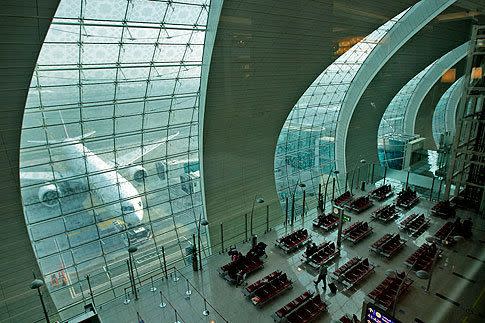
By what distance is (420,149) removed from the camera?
22.5m

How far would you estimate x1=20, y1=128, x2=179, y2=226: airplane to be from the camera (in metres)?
14.9

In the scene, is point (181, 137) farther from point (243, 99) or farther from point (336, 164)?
point (336, 164)

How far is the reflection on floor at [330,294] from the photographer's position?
9.78 m

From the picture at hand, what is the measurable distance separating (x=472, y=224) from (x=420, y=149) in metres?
8.65

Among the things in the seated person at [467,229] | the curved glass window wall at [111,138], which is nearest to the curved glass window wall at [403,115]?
the seated person at [467,229]

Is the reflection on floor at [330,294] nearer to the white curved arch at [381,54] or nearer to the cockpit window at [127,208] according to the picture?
the cockpit window at [127,208]

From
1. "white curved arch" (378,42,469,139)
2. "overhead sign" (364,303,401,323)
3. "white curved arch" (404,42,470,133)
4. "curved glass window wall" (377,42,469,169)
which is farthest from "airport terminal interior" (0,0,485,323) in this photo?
"white curved arch" (378,42,469,139)

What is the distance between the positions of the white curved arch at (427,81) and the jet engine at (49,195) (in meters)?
21.9

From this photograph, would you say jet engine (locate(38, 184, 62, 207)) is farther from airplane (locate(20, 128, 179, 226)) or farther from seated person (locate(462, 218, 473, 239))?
seated person (locate(462, 218, 473, 239))

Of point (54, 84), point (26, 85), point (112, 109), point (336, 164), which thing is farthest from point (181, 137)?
point (336, 164)

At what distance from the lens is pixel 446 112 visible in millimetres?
20297

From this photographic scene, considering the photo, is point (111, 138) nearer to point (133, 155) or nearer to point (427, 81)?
point (133, 155)

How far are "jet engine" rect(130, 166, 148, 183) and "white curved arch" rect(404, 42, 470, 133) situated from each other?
724 inches

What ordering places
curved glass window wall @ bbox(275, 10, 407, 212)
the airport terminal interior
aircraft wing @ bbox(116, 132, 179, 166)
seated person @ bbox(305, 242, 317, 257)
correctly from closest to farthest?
the airport terminal interior → seated person @ bbox(305, 242, 317, 257) → aircraft wing @ bbox(116, 132, 179, 166) → curved glass window wall @ bbox(275, 10, 407, 212)
